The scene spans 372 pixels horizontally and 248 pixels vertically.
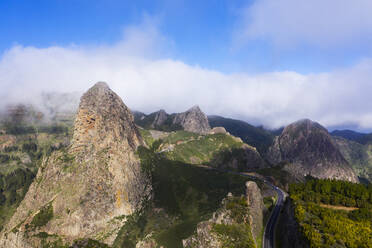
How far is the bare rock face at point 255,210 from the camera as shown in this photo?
297 ft

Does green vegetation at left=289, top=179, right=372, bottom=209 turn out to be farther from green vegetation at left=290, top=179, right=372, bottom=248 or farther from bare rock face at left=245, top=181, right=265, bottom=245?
bare rock face at left=245, top=181, right=265, bottom=245

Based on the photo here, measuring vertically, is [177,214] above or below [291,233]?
below

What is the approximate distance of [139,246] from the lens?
154625 millimetres

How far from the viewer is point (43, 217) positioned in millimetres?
177500

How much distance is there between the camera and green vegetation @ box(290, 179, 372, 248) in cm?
6463

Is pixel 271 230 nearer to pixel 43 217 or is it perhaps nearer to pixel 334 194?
pixel 334 194

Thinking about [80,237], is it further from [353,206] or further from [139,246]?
[353,206]

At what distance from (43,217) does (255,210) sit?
16977 centimetres

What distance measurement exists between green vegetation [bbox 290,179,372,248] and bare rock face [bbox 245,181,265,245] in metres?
16.0

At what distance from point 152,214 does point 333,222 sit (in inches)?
5895

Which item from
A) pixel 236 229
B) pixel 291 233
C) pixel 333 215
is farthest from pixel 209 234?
pixel 333 215

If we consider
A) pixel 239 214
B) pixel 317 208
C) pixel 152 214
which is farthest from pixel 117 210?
pixel 317 208

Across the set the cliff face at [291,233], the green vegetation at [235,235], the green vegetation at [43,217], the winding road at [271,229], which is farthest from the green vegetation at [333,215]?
the green vegetation at [43,217]

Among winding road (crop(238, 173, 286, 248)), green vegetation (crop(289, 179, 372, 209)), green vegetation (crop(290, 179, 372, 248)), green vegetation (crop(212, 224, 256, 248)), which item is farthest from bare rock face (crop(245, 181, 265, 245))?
green vegetation (crop(290, 179, 372, 248))
